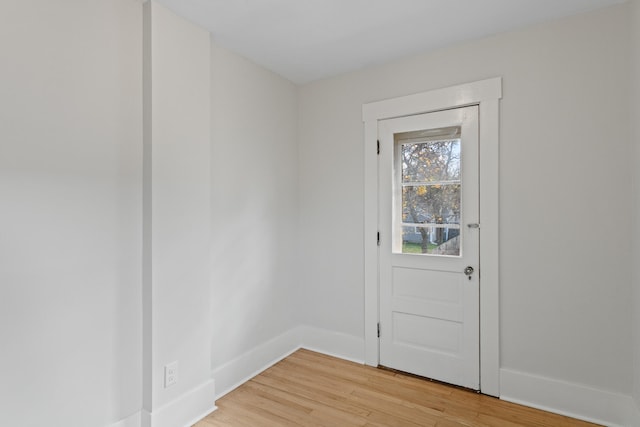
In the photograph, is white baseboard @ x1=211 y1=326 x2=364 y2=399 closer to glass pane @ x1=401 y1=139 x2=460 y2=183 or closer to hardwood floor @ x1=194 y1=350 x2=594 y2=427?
hardwood floor @ x1=194 y1=350 x2=594 y2=427

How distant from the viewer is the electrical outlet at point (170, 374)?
2.01m

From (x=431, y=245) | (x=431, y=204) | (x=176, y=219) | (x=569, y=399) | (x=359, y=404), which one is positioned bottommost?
(x=359, y=404)

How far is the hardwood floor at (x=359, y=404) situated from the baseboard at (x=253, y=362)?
7 centimetres

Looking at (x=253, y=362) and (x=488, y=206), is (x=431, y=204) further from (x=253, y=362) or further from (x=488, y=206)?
(x=253, y=362)

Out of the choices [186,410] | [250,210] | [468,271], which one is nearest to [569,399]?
[468,271]

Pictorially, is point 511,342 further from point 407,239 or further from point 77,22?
point 77,22

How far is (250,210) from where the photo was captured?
2.78 m

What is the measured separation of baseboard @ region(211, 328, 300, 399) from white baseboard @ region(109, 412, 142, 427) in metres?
0.53

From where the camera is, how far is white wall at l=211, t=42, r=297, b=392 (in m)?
2.49

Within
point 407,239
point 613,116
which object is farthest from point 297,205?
point 613,116

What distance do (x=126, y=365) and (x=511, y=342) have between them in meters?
2.50

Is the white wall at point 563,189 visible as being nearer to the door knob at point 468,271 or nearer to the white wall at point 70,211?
the door knob at point 468,271

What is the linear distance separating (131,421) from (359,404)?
4.65ft

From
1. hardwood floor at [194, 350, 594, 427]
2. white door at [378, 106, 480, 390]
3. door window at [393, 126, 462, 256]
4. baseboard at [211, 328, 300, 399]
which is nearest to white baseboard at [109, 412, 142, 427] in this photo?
hardwood floor at [194, 350, 594, 427]
